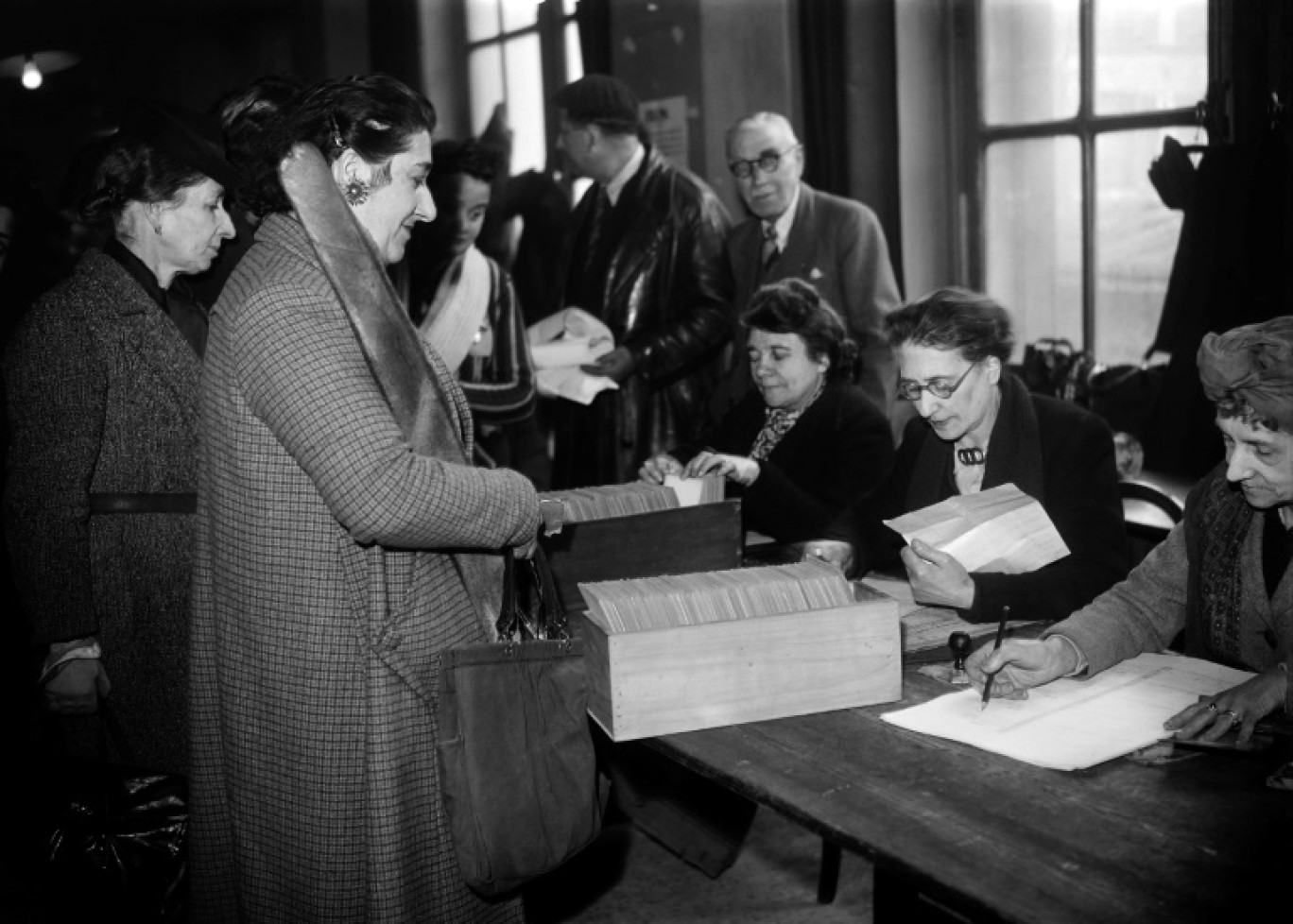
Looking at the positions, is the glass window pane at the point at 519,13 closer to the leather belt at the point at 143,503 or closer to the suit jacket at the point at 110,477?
the suit jacket at the point at 110,477

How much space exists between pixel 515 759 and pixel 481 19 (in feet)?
14.6

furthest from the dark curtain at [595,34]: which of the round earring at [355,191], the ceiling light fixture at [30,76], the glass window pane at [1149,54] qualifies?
the round earring at [355,191]

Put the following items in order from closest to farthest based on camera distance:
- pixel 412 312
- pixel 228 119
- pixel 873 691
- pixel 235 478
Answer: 1. pixel 235 478
2. pixel 873 691
3. pixel 228 119
4. pixel 412 312

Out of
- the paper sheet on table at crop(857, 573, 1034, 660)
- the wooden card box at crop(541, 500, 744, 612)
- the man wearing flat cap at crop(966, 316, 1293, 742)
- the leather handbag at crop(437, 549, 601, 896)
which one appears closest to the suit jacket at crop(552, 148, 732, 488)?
the wooden card box at crop(541, 500, 744, 612)

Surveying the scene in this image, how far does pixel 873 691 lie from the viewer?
7.13 ft

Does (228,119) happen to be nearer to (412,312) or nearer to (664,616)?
(412,312)

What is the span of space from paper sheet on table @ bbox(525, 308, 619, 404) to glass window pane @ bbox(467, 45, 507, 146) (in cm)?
151

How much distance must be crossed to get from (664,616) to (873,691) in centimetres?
38

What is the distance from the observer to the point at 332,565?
79.2 inches

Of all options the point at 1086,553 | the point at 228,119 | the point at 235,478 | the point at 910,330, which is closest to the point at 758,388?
the point at 910,330

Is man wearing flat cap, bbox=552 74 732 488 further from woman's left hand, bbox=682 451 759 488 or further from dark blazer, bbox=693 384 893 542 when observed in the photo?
woman's left hand, bbox=682 451 759 488

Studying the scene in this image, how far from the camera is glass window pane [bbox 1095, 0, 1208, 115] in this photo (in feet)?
13.5

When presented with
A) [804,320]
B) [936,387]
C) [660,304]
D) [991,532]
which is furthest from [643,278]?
[991,532]

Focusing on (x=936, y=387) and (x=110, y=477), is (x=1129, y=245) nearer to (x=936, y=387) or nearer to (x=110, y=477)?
(x=936, y=387)
